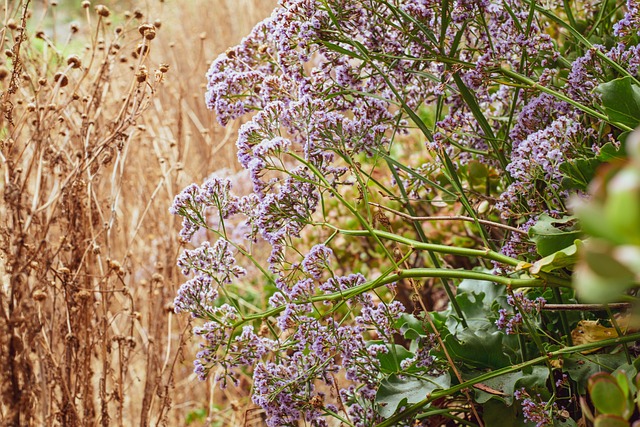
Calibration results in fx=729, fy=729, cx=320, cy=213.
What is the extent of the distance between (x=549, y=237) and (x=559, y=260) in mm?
107

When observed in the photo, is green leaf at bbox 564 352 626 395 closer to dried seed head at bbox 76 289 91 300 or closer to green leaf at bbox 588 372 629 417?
green leaf at bbox 588 372 629 417

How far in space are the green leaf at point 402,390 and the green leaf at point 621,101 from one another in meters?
0.46

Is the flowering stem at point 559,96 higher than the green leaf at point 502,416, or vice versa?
the flowering stem at point 559,96

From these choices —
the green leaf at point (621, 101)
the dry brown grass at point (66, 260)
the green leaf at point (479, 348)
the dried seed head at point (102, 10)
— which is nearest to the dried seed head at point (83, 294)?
the dry brown grass at point (66, 260)

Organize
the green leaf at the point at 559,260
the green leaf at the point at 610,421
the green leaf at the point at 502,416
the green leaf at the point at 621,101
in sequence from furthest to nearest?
1. the green leaf at the point at 502,416
2. the green leaf at the point at 621,101
3. the green leaf at the point at 559,260
4. the green leaf at the point at 610,421

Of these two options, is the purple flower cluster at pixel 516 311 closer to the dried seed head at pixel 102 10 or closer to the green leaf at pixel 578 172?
the green leaf at pixel 578 172

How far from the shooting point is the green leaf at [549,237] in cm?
104

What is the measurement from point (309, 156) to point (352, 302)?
231 millimetres

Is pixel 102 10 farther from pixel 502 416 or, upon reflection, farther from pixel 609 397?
pixel 609 397

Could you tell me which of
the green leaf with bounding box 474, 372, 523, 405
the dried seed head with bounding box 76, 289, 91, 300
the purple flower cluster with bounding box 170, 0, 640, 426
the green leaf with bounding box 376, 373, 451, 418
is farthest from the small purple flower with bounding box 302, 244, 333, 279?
the dried seed head with bounding box 76, 289, 91, 300

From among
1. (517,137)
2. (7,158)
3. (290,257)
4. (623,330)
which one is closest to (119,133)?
(7,158)

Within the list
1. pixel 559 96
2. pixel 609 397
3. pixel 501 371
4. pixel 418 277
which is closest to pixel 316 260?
pixel 418 277

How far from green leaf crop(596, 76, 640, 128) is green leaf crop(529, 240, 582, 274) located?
0.75ft

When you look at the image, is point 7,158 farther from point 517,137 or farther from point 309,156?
point 517,137
